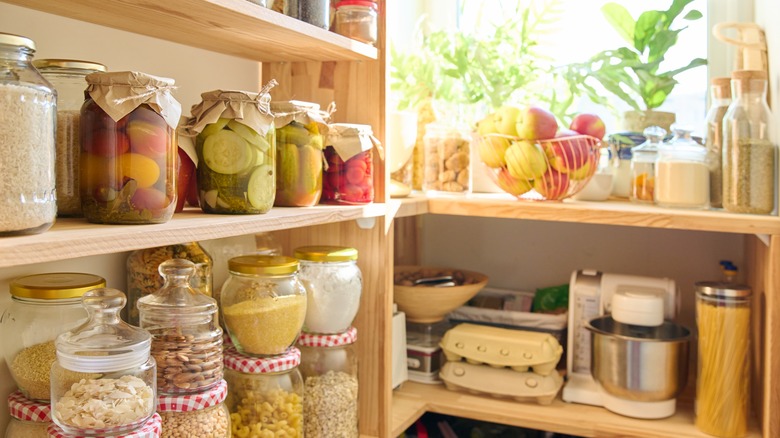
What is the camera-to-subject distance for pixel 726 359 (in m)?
1.58

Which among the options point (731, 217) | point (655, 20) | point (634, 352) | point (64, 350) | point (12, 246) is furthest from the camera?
point (655, 20)

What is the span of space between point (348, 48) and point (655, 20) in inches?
42.9

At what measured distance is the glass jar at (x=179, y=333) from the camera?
1.05 meters

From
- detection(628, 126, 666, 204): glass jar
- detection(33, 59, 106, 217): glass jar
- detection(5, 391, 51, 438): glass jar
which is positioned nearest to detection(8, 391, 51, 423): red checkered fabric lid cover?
detection(5, 391, 51, 438): glass jar

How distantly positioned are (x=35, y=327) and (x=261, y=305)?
335 millimetres

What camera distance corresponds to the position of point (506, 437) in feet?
6.21

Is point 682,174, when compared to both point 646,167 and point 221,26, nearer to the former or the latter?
point 646,167

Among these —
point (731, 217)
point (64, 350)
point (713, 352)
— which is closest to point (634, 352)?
point (713, 352)

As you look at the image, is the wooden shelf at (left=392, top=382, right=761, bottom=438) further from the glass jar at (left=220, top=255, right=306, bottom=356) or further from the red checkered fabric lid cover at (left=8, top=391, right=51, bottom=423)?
the red checkered fabric lid cover at (left=8, top=391, right=51, bottom=423)

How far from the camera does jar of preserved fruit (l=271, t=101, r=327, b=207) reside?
1.26m

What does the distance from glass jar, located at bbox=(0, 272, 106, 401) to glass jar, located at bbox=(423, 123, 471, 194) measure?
108 cm

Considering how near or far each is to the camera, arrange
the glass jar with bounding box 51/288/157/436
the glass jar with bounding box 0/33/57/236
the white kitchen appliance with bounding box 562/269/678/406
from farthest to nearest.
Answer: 1. the white kitchen appliance with bounding box 562/269/678/406
2. the glass jar with bounding box 51/288/157/436
3. the glass jar with bounding box 0/33/57/236

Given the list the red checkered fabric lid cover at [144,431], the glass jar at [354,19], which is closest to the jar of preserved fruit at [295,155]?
the glass jar at [354,19]

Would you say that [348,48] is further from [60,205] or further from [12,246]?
[12,246]
